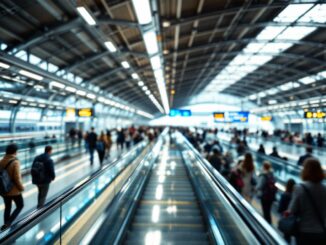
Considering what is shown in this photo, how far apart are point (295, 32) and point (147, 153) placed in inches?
613

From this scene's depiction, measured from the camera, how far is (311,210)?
2.76m

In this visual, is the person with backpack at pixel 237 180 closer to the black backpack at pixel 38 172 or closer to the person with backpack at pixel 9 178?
the black backpack at pixel 38 172

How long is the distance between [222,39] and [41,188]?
57.4 feet

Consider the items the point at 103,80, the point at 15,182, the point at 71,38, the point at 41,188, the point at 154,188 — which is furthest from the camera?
the point at 103,80

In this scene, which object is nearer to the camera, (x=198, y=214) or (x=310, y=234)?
(x=310, y=234)

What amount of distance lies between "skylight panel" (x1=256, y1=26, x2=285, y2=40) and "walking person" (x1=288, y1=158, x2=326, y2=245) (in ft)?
59.4

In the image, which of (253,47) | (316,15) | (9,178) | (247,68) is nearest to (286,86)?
(247,68)

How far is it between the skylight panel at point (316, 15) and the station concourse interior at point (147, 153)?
71 mm

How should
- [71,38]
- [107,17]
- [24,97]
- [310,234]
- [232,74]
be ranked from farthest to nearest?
[232,74]
[24,97]
[71,38]
[107,17]
[310,234]

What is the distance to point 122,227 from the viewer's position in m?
4.82

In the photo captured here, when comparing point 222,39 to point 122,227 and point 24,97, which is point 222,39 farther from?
point 122,227

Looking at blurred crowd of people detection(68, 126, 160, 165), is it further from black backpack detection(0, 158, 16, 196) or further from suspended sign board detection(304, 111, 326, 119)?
suspended sign board detection(304, 111, 326, 119)

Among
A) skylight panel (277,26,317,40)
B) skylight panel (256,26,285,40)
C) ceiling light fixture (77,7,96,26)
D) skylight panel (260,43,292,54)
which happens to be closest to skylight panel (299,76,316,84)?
skylight panel (260,43,292,54)

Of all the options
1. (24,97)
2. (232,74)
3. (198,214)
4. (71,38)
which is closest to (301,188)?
(198,214)
